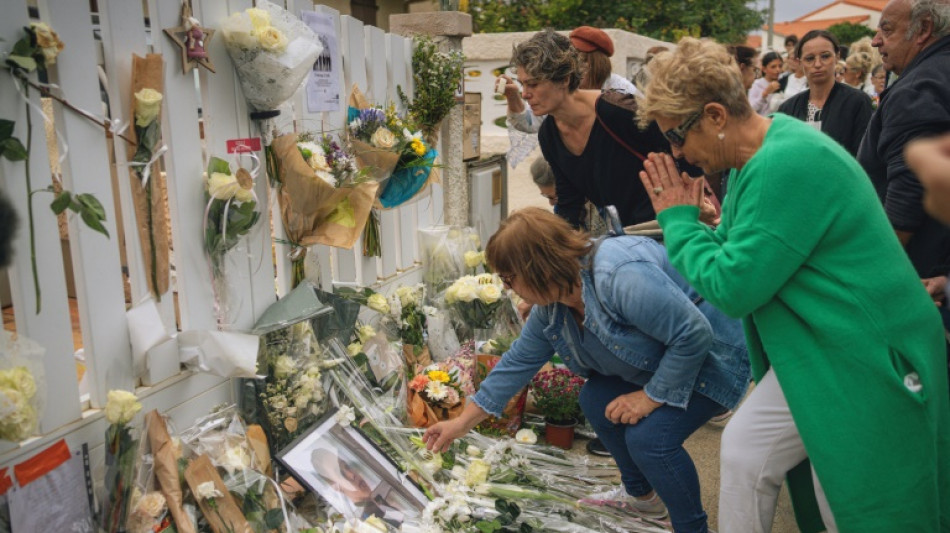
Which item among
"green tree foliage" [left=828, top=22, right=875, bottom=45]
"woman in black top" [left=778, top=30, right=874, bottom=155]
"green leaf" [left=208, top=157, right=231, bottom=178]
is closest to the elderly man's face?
"woman in black top" [left=778, top=30, right=874, bottom=155]

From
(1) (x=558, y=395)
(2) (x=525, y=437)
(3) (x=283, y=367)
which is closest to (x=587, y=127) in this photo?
(1) (x=558, y=395)

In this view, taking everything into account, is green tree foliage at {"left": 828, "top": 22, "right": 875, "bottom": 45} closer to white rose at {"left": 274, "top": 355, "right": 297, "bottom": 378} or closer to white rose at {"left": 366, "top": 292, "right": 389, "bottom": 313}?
white rose at {"left": 366, "top": 292, "right": 389, "bottom": 313}

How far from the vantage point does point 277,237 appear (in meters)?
3.34

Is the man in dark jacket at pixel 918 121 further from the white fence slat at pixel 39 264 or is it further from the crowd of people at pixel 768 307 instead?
the white fence slat at pixel 39 264

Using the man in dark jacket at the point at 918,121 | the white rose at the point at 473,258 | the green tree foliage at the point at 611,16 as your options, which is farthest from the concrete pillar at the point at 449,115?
the green tree foliage at the point at 611,16

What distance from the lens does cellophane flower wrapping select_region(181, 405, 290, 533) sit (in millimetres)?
2592

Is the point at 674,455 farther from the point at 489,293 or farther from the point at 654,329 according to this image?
the point at 489,293

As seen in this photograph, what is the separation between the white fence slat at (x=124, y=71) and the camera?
242 cm

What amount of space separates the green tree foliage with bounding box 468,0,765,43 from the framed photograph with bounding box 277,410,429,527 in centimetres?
1404

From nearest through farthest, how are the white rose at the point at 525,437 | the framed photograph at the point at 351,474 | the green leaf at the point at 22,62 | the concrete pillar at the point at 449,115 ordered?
the green leaf at the point at 22,62
the framed photograph at the point at 351,474
the white rose at the point at 525,437
the concrete pillar at the point at 449,115

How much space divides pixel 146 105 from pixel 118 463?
111cm

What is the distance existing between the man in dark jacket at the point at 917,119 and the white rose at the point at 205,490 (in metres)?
2.48

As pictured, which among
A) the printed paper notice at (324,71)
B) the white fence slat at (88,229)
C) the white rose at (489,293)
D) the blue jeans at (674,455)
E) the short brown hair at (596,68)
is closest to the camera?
the white fence slat at (88,229)

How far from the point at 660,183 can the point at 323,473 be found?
1612 mm
